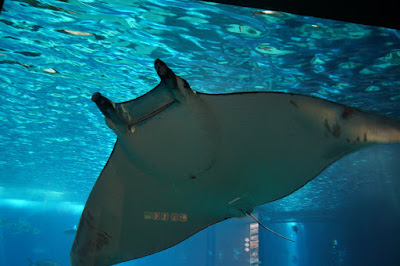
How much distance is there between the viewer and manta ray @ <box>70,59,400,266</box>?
6.90 ft

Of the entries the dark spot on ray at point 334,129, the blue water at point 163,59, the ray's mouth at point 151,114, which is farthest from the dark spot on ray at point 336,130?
the blue water at point 163,59

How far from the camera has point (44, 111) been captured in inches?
418

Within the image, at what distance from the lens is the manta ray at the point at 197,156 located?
A: 2.10m

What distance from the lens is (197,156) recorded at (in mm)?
2385

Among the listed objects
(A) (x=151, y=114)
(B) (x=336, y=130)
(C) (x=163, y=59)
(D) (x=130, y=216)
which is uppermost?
(C) (x=163, y=59)

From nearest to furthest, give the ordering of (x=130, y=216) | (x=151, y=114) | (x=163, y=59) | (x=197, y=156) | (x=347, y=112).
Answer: (x=347, y=112) → (x=151, y=114) → (x=197, y=156) → (x=130, y=216) → (x=163, y=59)

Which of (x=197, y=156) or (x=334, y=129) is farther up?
(x=334, y=129)

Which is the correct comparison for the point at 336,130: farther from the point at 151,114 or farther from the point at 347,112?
the point at 151,114

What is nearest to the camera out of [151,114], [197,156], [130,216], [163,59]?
[151,114]

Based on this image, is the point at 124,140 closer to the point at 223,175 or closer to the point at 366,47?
the point at 223,175

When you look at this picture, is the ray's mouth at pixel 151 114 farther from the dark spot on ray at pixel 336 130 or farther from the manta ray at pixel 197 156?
the dark spot on ray at pixel 336 130

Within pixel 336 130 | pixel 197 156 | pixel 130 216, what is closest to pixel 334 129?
pixel 336 130

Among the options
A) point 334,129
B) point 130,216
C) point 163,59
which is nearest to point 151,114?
point 130,216

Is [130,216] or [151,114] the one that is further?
[130,216]
